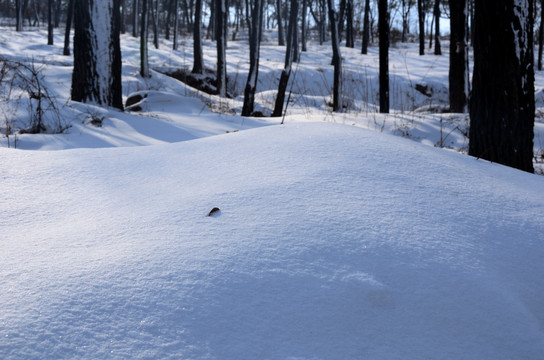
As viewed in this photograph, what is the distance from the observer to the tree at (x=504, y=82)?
287 cm

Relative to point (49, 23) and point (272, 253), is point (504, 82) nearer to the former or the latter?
point (272, 253)

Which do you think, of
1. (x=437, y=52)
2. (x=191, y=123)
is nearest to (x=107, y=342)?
(x=191, y=123)

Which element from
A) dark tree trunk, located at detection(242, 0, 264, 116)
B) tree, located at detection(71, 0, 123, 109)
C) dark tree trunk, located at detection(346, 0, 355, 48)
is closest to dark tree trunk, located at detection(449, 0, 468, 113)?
dark tree trunk, located at detection(242, 0, 264, 116)

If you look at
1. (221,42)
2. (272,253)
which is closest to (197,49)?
(221,42)

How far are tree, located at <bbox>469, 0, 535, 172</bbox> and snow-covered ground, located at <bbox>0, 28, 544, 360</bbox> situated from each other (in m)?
1.09

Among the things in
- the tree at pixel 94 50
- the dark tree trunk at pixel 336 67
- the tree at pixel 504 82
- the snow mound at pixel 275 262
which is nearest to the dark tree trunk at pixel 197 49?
the dark tree trunk at pixel 336 67

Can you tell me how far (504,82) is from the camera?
2.93 meters

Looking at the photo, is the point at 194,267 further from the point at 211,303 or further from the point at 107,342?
the point at 107,342

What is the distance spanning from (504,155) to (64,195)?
2.67 meters

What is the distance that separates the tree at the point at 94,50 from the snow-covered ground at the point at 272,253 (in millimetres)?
2822

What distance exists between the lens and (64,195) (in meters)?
1.60

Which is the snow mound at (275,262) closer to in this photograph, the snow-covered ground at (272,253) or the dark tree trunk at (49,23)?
the snow-covered ground at (272,253)

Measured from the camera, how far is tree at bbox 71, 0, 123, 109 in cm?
458

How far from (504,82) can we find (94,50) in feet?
12.2
